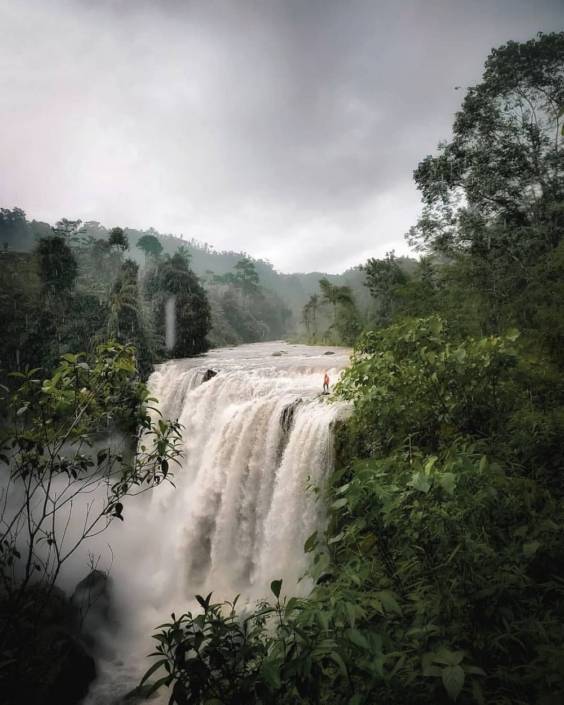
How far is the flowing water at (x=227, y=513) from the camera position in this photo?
277 inches

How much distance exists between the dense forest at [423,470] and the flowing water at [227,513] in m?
0.79

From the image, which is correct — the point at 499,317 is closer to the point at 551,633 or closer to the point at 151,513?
the point at 551,633

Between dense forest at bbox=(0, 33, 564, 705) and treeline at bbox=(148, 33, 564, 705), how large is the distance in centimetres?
2

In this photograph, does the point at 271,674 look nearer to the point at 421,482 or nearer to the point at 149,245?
the point at 421,482

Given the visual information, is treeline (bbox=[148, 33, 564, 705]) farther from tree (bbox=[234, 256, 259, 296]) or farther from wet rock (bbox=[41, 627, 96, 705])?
tree (bbox=[234, 256, 259, 296])

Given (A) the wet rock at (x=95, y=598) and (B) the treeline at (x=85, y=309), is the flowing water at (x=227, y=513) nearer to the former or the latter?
(A) the wet rock at (x=95, y=598)

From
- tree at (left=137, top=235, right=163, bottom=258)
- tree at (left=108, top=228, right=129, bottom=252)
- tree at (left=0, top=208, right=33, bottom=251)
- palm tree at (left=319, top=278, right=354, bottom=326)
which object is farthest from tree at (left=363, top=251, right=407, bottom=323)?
tree at (left=0, top=208, right=33, bottom=251)

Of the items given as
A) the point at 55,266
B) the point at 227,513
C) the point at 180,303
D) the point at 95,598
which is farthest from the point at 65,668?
the point at 55,266

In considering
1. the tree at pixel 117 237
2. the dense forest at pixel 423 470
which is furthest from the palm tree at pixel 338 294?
the tree at pixel 117 237

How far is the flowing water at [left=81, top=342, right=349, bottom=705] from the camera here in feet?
23.1

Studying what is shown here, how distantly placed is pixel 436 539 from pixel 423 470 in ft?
1.48

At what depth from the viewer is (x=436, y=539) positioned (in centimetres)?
262

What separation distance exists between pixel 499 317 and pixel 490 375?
5099 mm

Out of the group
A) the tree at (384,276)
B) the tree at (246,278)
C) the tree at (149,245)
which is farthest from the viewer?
the tree at (246,278)
